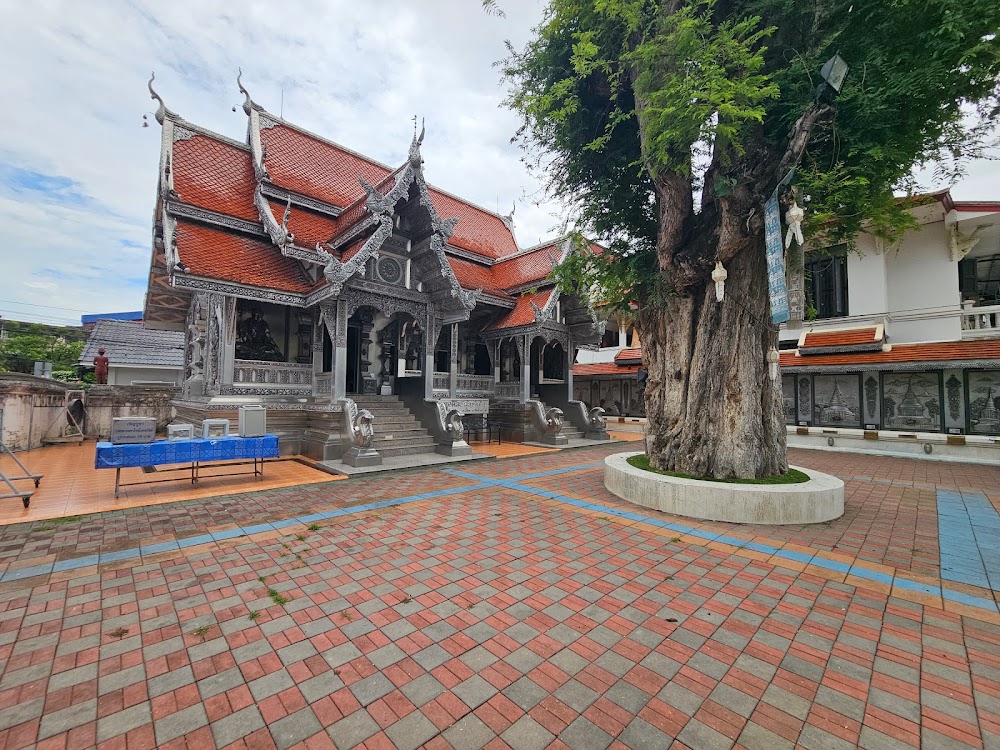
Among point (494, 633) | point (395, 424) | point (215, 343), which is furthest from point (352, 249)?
Answer: point (494, 633)

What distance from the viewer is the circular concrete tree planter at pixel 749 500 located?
5750mm

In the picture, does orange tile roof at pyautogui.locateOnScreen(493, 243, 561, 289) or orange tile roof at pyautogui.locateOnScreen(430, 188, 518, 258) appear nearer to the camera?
orange tile roof at pyautogui.locateOnScreen(493, 243, 561, 289)

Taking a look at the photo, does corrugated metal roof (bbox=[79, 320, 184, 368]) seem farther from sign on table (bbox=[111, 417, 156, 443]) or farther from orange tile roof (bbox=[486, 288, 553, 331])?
sign on table (bbox=[111, 417, 156, 443])

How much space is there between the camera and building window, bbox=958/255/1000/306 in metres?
15.3

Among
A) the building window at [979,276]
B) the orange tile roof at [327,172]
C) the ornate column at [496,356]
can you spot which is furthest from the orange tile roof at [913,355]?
the orange tile roof at [327,172]

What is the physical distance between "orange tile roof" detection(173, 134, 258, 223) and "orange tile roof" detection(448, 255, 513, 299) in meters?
6.72

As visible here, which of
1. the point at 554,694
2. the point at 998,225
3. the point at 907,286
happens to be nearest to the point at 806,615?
the point at 554,694

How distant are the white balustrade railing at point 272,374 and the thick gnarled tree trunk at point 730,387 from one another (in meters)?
9.42

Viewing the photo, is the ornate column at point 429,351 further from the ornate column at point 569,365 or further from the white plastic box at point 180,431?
the ornate column at point 569,365

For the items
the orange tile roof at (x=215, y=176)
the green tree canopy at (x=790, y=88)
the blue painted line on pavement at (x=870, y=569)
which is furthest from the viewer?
the orange tile roof at (x=215, y=176)

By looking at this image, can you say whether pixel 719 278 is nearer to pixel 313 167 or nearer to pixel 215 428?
pixel 215 428

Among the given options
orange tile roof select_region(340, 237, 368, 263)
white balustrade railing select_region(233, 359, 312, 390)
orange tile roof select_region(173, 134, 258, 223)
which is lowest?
white balustrade railing select_region(233, 359, 312, 390)

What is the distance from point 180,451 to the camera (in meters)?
7.23

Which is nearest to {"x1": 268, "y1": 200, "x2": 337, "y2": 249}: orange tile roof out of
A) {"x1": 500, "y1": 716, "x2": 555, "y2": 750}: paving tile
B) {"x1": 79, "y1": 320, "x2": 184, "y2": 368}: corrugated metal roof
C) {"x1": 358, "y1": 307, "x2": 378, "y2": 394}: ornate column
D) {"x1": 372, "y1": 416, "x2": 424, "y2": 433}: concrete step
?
{"x1": 358, "y1": 307, "x2": 378, "y2": 394}: ornate column
